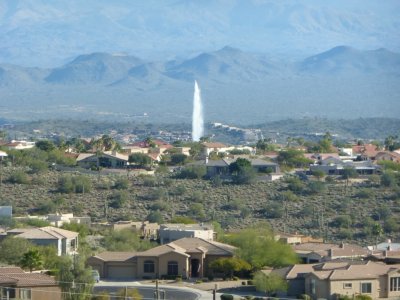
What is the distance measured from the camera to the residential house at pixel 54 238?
46.5 m

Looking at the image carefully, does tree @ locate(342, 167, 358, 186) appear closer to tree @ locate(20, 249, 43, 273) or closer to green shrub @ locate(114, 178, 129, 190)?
green shrub @ locate(114, 178, 129, 190)

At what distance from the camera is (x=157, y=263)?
43875mm

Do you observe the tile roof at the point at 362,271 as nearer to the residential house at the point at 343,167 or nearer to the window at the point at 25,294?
the window at the point at 25,294

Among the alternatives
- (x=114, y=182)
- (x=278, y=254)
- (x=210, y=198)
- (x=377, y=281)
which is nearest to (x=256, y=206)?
(x=210, y=198)

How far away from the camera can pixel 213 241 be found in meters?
47.9

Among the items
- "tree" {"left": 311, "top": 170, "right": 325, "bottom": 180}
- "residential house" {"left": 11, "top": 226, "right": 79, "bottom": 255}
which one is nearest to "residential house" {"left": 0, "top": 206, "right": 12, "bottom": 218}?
"residential house" {"left": 11, "top": 226, "right": 79, "bottom": 255}

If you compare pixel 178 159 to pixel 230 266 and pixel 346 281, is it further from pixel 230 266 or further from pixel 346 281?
pixel 346 281

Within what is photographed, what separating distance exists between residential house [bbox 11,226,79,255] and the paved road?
4862 mm

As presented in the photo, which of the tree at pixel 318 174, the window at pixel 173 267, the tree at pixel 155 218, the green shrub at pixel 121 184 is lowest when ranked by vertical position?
the window at pixel 173 267

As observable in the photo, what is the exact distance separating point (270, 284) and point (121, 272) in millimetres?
6178

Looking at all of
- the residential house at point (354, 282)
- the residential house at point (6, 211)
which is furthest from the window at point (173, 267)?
the residential house at point (6, 211)

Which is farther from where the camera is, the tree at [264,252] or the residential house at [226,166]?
the residential house at [226,166]

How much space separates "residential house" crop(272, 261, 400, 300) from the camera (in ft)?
125

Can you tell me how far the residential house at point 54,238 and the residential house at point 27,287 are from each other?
386 inches
